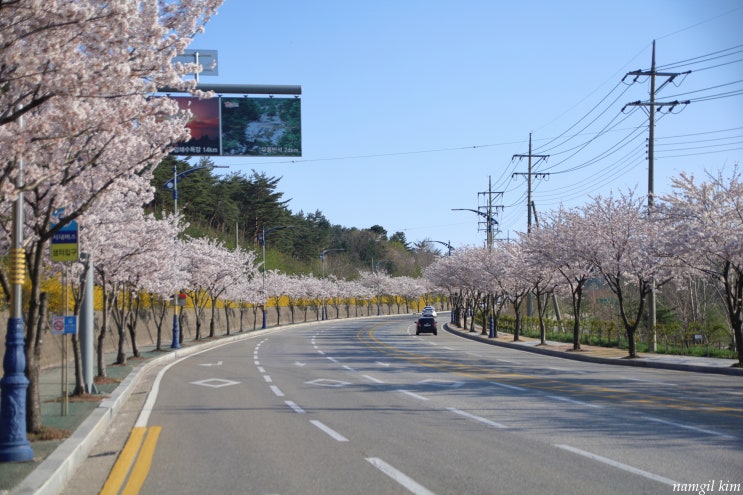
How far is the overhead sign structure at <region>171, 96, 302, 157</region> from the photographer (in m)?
23.7

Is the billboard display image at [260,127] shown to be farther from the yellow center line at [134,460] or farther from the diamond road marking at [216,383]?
the yellow center line at [134,460]

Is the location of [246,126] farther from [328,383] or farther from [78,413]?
[78,413]

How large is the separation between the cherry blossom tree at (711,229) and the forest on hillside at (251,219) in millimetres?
22146

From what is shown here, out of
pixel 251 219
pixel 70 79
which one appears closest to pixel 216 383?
pixel 70 79

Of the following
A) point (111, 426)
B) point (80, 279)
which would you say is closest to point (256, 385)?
point (80, 279)

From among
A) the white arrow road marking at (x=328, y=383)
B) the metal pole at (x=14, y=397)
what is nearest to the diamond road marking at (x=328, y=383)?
the white arrow road marking at (x=328, y=383)

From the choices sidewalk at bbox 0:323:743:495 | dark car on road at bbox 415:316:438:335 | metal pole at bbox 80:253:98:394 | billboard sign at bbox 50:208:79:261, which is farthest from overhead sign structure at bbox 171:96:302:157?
dark car on road at bbox 415:316:438:335

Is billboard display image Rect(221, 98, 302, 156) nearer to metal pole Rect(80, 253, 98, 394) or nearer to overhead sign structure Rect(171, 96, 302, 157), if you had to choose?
overhead sign structure Rect(171, 96, 302, 157)

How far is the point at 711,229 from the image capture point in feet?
76.5

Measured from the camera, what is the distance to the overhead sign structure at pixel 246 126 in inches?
933

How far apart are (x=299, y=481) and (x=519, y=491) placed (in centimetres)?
247

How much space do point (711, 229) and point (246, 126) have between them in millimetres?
15409

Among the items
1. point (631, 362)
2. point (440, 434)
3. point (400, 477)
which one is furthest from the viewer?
point (631, 362)

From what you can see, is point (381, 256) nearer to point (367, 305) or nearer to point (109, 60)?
point (367, 305)
